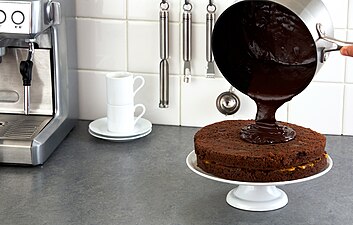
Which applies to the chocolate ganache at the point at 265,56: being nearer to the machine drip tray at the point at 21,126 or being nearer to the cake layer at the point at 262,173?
the cake layer at the point at 262,173

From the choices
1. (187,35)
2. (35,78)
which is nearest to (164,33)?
(187,35)

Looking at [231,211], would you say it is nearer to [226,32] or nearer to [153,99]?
[226,32]

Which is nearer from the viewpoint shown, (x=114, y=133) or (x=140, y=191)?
(x=140, y=191)

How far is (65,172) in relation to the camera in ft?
5.94

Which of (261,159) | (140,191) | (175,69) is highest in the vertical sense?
(175,69)

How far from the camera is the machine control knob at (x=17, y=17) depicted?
5.71 feet

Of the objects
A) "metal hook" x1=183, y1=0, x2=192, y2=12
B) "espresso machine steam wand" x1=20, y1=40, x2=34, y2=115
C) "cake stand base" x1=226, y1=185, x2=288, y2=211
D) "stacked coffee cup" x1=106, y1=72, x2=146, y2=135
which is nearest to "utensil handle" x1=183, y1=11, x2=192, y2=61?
"metal hook" x1=183, y1=0, x2=192, y2=12

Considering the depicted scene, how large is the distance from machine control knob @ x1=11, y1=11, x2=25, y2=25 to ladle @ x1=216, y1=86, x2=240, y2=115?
1.77ft

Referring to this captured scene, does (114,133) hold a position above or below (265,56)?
below

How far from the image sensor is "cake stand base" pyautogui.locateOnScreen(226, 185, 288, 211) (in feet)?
5.30

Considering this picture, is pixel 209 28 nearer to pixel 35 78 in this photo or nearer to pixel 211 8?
pixel 211 8

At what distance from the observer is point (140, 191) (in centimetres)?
171

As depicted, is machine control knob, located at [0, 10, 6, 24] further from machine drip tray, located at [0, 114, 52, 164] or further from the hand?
the hand

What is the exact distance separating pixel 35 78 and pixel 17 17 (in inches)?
9.6
